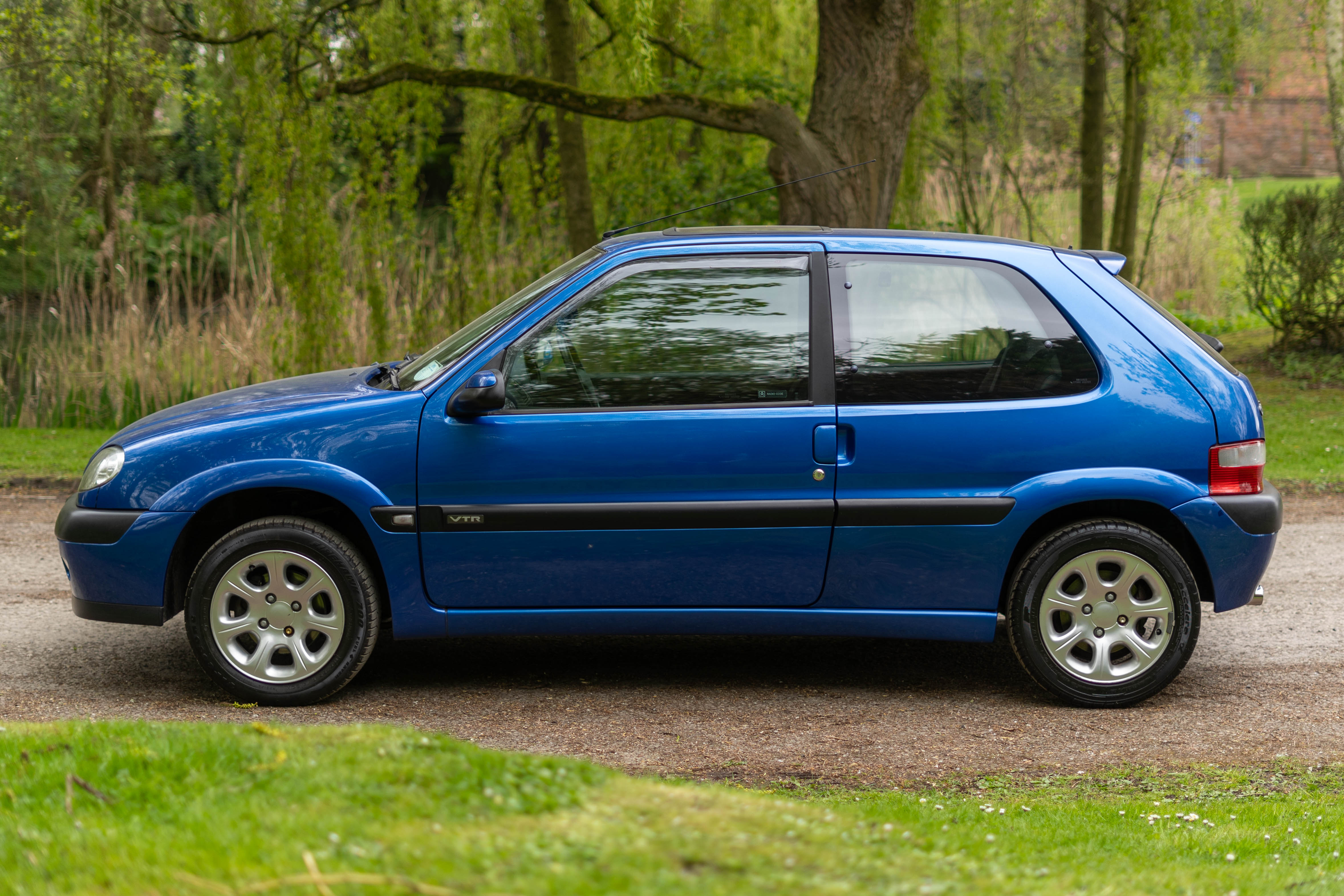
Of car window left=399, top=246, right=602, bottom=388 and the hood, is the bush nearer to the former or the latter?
car window left=399, top=246, right=602, bottom=388

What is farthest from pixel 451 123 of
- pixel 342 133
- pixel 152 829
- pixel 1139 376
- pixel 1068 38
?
pixel 152 829

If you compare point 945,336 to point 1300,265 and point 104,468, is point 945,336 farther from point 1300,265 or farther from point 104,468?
point 1300,265

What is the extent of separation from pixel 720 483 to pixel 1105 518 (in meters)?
1.54

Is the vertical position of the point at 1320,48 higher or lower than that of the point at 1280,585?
higher

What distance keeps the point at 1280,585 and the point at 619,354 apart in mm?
4166

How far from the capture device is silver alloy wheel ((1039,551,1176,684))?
5074mm

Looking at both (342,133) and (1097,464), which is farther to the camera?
(342,133)

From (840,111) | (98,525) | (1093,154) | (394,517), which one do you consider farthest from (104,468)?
(1093,154)

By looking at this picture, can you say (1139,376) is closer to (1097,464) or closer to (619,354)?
(1097,464)

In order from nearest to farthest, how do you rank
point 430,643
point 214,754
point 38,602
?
point 214,754, point 430,643, point 38,602

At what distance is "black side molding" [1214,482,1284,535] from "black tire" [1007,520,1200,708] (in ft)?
0.85

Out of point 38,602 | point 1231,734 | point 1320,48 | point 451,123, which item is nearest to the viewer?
point 1231,734

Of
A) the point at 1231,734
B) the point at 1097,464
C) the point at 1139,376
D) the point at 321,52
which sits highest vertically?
the point at 321,52

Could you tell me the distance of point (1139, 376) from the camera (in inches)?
199
